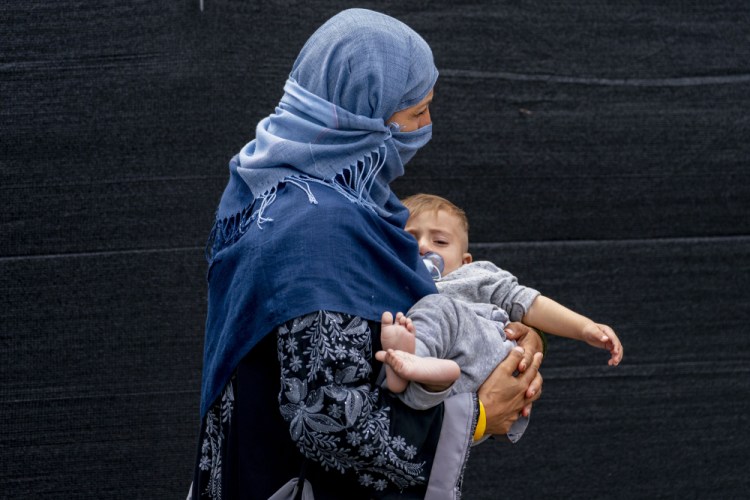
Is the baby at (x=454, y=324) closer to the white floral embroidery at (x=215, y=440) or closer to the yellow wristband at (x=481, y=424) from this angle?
the yellow wristband at (x=481, y=424)

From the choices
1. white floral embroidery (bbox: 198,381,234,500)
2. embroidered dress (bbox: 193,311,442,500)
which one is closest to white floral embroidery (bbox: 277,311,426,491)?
embroidered dress (bbox: 193,311,442,500)

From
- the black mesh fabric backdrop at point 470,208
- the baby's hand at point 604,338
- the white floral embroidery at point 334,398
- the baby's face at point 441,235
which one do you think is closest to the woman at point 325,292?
the white floral embroidery at point 334,398

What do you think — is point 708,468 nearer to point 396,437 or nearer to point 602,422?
point 602,422

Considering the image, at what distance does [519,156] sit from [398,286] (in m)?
1.61

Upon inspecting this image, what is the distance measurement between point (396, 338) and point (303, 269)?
0.20m

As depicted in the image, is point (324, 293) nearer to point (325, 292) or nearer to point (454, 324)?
point (325, 292)

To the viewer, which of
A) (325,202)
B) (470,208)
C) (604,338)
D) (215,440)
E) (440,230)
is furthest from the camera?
(470,208)

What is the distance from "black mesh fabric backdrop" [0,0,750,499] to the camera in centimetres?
287

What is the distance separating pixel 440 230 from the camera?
7.50 feet

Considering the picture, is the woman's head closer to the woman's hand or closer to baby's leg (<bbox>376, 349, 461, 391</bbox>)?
baby's leg (<bbox>376, 349, 461, 391</bbox>)

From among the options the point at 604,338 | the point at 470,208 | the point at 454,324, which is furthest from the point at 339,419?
the point at 470,208

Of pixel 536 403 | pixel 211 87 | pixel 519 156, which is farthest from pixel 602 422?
pixel 211 87

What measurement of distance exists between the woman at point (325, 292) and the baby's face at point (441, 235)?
490mm

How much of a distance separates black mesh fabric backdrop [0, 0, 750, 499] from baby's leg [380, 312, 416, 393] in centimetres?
156
